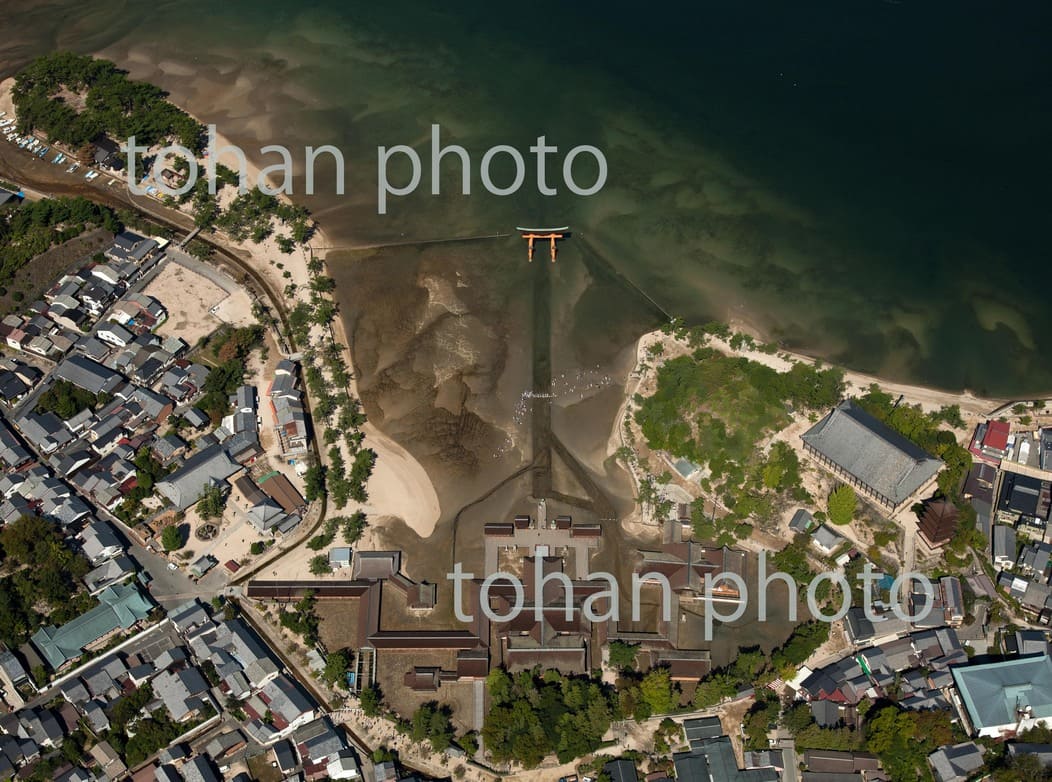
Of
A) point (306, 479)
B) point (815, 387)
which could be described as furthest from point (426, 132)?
point (815, 387)

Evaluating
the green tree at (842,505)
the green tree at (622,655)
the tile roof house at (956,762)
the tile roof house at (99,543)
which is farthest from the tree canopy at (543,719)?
the tile roof house at (99,543)

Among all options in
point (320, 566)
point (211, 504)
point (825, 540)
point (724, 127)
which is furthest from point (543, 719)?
point (724, 127)

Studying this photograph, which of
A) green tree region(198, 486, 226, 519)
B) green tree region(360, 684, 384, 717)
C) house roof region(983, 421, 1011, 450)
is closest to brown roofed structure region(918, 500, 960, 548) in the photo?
house roof region(983, 421, 1011, 450)

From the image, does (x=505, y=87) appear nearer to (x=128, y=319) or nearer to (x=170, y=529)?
(x=128, y=319)

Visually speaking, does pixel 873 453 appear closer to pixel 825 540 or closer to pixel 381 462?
pixel 825 540

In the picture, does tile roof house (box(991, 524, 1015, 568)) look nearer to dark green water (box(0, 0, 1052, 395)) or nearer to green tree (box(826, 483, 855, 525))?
green tree (box(826, 483, 855, 525))
